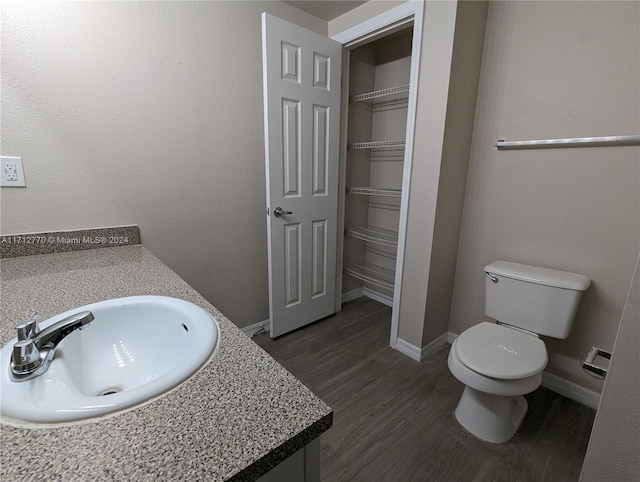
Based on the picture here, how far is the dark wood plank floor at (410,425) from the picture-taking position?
4.21ft

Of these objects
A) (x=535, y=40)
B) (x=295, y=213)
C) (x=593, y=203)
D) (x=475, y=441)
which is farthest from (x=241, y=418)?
(x=535, y=40)

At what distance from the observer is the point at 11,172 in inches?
50.1

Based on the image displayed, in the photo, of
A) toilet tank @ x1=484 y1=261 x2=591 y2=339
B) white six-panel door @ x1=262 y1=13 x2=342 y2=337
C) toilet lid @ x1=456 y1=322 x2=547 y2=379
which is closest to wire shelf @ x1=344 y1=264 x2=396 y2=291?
white six-panel door @ x1=262 y1=13 x2=342 y2=337

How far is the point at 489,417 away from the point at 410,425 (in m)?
0.36

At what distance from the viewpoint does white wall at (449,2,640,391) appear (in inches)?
55.9

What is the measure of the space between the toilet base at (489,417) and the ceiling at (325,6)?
235cm

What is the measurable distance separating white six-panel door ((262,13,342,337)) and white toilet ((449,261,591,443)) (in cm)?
111

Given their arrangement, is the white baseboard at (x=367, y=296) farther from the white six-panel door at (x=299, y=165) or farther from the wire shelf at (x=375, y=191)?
the wire shelf at (x=375, y=191)

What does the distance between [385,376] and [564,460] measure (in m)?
0.85

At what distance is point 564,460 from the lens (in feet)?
4.33

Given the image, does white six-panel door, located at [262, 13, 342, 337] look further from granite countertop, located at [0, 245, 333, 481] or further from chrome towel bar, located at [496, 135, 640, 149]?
granite countertop, located at [0, 245, 333, 481]

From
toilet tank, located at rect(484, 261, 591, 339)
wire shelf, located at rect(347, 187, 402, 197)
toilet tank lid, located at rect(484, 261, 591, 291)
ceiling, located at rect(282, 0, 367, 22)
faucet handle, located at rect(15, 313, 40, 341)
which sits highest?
ceiling, located at rect(282, 0, 367, 22)

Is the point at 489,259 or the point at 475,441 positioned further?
the point at 489,259

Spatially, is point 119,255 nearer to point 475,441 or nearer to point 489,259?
point 475,441
